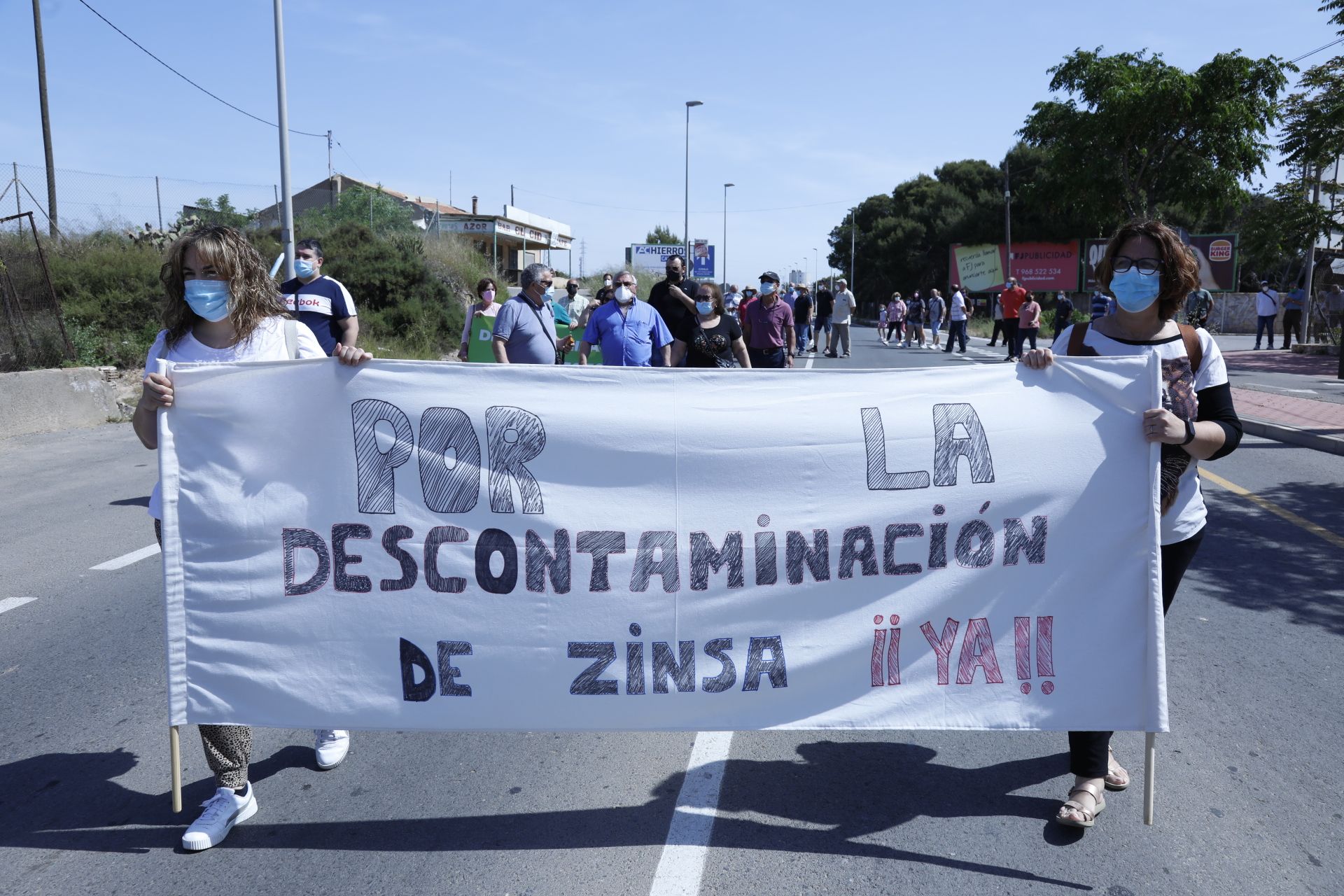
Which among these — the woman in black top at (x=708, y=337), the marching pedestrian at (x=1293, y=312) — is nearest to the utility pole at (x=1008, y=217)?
the marching pedestrian at (x=1293, y=312)

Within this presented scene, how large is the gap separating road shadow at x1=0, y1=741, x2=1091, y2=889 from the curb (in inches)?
374

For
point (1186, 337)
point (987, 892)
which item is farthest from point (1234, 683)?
point (987, 892)

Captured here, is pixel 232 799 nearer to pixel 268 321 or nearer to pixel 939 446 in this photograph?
pixel 268 321

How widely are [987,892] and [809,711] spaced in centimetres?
72

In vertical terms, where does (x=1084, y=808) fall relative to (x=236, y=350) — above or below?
below

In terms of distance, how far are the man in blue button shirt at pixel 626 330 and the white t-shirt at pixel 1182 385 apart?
5779 millimetres

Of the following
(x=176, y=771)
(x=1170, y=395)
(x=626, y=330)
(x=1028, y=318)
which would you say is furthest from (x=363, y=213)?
(x=1170, y=395)

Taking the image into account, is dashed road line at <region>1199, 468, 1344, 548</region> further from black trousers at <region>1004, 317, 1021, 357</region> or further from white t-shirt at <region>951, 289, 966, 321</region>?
white t-shirt at <region>951, 289, 966, 321</region>

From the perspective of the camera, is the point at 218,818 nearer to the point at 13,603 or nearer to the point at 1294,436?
the point at 13,603

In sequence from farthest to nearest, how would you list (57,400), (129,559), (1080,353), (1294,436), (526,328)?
(57,400)
(1294,436)
(526,328)
(129,559)
(1080,353)

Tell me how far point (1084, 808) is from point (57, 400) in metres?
13.9

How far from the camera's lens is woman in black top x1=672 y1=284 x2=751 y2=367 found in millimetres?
9297

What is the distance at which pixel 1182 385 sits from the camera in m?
3.33

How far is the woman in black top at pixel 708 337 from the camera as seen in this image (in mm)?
9297
